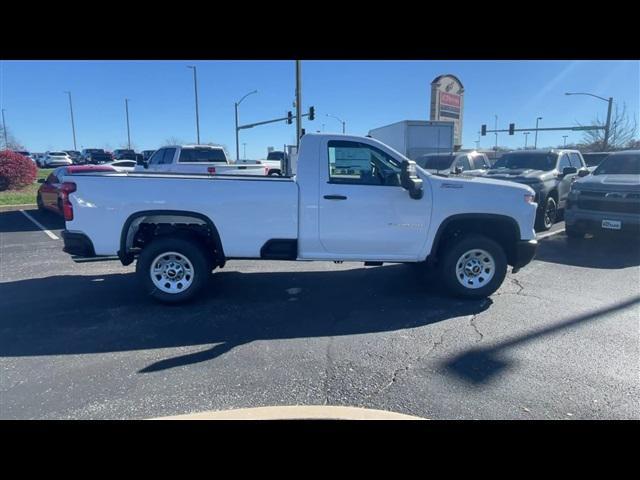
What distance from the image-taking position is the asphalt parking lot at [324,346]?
3062 millimetres

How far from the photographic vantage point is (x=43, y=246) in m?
8.55

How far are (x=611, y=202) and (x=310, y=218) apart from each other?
22.2 feet

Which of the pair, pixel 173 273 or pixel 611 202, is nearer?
pixel 173 273

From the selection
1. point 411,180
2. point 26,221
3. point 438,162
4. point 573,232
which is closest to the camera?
point 411,180

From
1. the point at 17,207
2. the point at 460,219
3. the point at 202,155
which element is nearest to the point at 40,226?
the point at 17,207

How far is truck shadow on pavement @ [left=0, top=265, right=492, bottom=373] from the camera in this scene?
4074 mm

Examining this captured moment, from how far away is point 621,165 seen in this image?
913cm

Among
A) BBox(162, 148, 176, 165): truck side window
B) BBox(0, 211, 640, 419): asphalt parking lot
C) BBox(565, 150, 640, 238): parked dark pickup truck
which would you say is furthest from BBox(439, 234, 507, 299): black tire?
BBox(162, 148, 176, 165): truck side window

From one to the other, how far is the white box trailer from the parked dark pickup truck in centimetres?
819

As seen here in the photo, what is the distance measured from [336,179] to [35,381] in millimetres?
3727

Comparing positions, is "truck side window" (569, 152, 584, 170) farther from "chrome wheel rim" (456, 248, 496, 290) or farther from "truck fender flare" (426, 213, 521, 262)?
"chrome wheel rim" (456, 248, 496, 290)

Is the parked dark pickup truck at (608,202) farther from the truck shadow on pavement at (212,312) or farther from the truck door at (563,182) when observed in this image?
the truck shadow on pavement at (212,312)

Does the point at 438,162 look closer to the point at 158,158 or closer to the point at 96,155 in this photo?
the point at 158,158
